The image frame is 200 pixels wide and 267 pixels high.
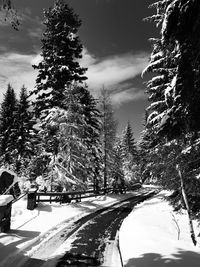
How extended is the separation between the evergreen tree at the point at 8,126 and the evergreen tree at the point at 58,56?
43.2 ft

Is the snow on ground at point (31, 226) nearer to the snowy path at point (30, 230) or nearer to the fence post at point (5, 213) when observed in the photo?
the snowy path at point (30, 230)

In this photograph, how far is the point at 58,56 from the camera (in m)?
20.5

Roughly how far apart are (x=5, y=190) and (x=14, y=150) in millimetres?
20103

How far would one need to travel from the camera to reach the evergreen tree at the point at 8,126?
31172 millimetres

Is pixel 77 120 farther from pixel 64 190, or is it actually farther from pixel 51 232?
pixel 51 232

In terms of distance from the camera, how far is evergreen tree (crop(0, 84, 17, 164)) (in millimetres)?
31172

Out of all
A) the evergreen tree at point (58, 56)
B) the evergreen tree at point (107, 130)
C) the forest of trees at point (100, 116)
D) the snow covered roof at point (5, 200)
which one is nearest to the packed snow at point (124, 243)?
the snow covered roof at point (5, 200)

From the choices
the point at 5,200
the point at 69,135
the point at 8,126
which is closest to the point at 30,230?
the point at 5,200

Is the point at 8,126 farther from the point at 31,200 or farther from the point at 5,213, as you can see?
the point at 5,213

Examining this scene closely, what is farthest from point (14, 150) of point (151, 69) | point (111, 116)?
point (151, 69)

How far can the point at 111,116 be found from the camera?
29.8m

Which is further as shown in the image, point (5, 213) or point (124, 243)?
point (5, 213)

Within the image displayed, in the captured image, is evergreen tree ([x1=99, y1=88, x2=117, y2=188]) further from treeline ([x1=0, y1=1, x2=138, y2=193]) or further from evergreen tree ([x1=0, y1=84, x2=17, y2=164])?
evergreen tree ([x1=0, y1=84, x2=17, y2=164])

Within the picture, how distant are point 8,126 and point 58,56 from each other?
663 inches
